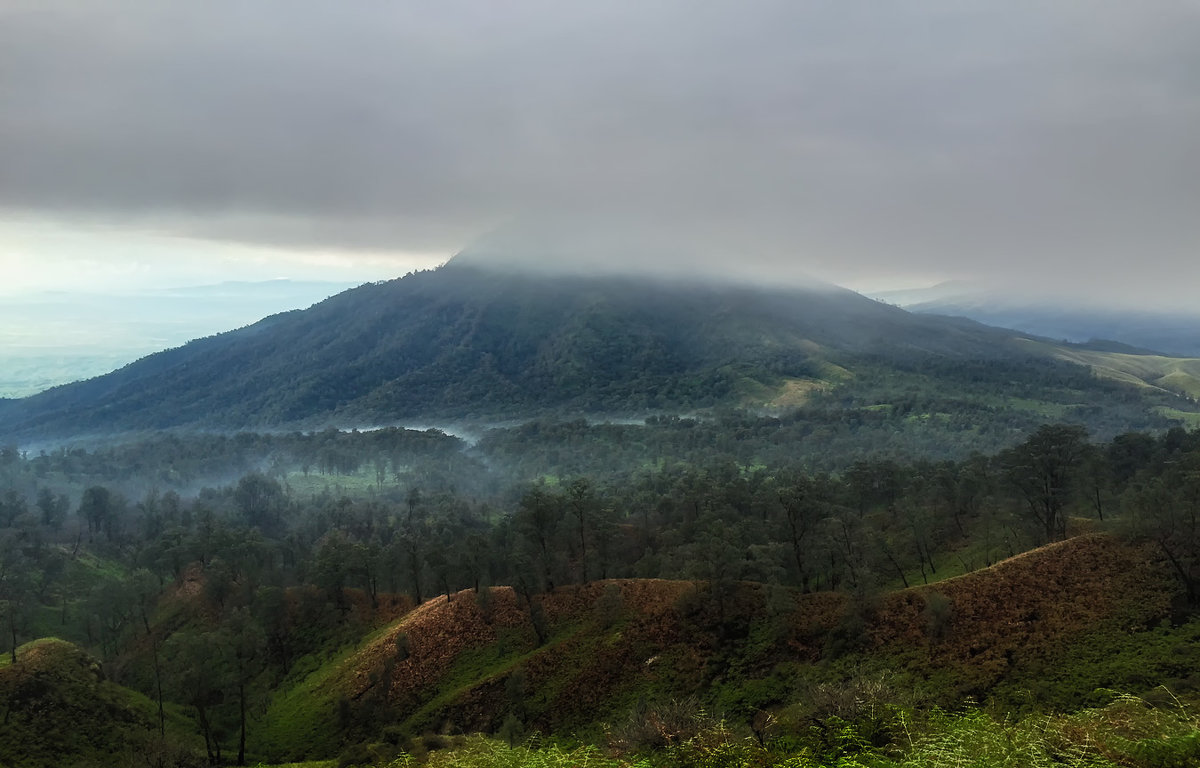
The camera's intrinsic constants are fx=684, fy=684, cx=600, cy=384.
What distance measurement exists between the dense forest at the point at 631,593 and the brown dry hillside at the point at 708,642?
1.03 ft

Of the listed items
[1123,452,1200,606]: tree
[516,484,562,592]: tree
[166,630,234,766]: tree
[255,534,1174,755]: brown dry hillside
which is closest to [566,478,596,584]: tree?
[516,484,562,592]: tree

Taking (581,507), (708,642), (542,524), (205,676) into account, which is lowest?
(708,642)

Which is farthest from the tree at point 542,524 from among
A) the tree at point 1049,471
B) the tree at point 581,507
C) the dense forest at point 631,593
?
the tree at point 1049,471

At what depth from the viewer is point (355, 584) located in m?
83.1

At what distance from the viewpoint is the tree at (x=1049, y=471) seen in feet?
213

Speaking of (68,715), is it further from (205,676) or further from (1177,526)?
(1177,526)

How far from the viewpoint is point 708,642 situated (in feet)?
173

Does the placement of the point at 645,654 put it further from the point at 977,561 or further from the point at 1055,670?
the point at 977,561

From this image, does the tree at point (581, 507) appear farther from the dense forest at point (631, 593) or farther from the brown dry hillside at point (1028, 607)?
the brown dry hillside at point (1028, 607)

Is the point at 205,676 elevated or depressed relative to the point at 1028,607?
depressed

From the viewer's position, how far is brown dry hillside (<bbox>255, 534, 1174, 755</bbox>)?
44250 millimetres

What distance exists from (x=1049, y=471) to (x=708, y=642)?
38.4m

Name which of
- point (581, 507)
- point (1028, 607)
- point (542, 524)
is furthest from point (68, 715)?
point (1028, 607)

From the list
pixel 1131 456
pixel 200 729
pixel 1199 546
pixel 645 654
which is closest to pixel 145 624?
pixel 200 729
